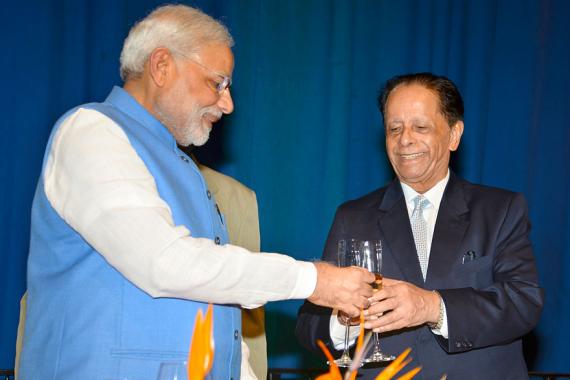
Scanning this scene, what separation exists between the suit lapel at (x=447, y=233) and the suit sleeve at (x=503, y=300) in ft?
0.37

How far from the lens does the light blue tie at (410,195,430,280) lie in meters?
2.53

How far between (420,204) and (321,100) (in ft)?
4.81

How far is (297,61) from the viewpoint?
400 cm

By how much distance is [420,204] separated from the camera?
266 centimetres

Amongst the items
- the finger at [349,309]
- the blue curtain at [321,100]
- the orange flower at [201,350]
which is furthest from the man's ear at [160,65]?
the blue curtain at [321,100]

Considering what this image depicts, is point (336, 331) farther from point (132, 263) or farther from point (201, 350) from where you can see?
point (201, 350)

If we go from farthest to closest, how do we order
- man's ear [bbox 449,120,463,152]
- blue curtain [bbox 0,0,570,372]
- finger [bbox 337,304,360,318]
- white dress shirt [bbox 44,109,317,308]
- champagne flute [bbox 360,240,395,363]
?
blue curtain [bbox 0,0,570,372] < man's ear [bbox 449,120,463,152] < champagne flute [bbox 360,240,395,363] < finger [bbox 337,304,360,318] < white dress shirt [bbox 44,109,317,308]

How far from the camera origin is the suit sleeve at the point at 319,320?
2436 mm

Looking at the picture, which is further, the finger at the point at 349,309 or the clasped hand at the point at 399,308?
the clasped hand at the point at 399,308

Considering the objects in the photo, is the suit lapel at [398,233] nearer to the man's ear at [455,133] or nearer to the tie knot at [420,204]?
the tie knot at [420,204]

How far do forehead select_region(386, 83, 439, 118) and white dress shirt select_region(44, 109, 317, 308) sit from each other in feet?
3.20

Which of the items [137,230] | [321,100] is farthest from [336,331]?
[321,100]

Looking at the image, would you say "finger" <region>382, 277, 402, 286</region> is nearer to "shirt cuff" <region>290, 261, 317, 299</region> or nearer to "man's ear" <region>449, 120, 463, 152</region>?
"shirt cuff" <region>290, 261, 317, 299</region>

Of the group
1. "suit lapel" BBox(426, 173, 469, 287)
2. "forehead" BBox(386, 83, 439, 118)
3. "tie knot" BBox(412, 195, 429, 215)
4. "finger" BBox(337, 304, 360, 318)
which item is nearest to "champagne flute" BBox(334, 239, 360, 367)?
"finger" BBox(337, 304, 360, 318)
